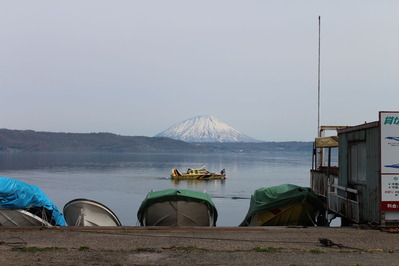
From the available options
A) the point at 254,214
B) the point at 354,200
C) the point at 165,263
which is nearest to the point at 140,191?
the point at 254,214

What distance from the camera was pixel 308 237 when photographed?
42.4 ft

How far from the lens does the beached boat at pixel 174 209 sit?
17.8 m

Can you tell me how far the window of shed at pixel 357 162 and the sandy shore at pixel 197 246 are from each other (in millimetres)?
1864


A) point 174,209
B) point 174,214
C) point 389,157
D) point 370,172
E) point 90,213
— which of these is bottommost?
point 90,213

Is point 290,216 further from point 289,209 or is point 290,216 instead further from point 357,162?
point 357,162

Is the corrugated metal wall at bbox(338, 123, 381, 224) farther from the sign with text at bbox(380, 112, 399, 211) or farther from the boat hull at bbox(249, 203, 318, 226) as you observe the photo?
the boat hull at bbox(249, 203, 318, 226)

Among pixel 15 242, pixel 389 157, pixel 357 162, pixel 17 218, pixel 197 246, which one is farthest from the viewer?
pixel 17 218

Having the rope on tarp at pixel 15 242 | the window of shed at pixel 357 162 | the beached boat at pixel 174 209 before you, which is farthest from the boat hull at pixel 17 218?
the window of shed at pixel 357 162

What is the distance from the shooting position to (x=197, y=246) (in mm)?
11648

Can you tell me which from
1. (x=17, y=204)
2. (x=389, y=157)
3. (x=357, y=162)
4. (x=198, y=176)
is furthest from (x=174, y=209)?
(x=198, y=176)

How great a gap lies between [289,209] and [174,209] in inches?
157

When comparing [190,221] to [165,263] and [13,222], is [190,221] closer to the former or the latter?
[13,222]

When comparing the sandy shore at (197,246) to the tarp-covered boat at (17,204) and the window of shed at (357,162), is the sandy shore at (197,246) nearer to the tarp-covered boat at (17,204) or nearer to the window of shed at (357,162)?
the window of shed at (357,162)

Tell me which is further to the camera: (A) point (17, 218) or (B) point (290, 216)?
(B) point (290, 216)
